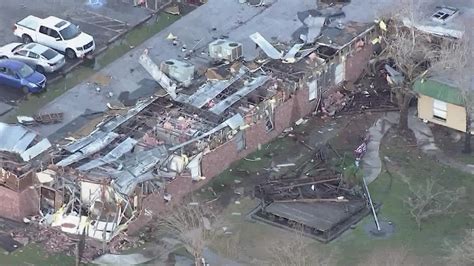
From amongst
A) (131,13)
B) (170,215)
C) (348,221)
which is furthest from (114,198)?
(131,13)

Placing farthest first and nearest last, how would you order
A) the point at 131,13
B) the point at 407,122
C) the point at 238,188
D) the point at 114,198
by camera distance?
the point at 131,13 < the point at 407,122 < the point at 238,188 < the point at 114,198

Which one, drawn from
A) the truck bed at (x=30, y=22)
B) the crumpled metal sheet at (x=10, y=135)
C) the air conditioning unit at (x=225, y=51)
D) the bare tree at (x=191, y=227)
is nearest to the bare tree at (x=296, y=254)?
the bare tree at (x=191, y=227)

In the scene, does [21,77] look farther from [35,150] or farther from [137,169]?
[137,169]

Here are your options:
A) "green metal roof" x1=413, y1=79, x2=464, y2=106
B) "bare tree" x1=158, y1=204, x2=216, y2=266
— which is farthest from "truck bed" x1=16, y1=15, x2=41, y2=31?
"green metal roof" x1=413, y1=79, x2=464, y2=106

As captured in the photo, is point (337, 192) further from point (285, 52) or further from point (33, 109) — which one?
point (33, 109)

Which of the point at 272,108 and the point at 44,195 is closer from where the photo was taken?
the point at 44,195

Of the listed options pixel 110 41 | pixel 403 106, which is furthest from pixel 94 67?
pixel 403 106
